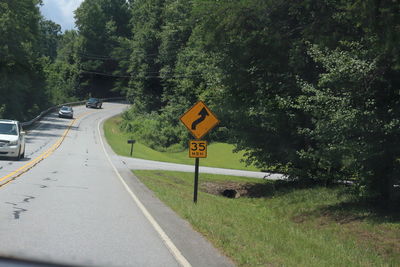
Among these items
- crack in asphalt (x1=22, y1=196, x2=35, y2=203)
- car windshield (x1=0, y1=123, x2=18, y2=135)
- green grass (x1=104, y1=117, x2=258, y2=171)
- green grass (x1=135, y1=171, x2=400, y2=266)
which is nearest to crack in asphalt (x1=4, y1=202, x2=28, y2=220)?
crack in asphalt (x1=22, y1=196, x2=35, y2=203)

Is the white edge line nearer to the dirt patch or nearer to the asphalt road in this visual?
the asphalt road

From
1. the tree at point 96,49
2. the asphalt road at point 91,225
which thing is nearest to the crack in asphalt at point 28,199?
the asphalt road at point 91,225

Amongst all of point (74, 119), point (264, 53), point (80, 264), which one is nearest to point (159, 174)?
point (264, 53)

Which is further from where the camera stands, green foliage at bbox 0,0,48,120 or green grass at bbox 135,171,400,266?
green foliage at bbox 0,0,48,120

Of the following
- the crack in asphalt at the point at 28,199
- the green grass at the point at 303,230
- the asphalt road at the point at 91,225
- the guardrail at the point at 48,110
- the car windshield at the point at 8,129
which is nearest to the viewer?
the asphalt road at the point at 91,225

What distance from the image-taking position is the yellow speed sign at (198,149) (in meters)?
15.4

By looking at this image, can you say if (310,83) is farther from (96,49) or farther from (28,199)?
(96,49)

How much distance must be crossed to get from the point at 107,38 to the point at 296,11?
95.3m

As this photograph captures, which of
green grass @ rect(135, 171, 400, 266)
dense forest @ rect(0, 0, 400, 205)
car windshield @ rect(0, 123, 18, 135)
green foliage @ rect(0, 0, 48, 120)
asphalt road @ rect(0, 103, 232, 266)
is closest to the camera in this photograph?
asphalt road @ rect(0, 103, 232, 266)

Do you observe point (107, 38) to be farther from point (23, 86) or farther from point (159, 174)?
point (159, 174)

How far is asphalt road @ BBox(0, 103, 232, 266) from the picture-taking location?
7.36 meters

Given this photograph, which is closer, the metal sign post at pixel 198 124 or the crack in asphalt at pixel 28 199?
the crack in asphalt at pixel 28 199

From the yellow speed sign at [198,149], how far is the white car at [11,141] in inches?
482

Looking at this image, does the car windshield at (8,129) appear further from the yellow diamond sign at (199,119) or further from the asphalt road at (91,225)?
the yellow diamond sign at (199,119)
